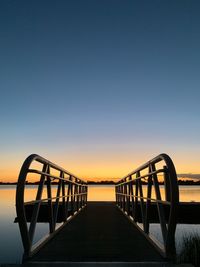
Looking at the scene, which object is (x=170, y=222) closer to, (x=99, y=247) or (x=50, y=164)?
(x=99, y=247)

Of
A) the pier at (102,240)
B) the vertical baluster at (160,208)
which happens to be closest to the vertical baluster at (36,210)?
the pier at (102,240)

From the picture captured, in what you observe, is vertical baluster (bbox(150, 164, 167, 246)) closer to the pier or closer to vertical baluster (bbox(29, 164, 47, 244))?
the pier

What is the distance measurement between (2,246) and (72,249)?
10465mm

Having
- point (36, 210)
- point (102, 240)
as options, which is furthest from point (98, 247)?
point (36, 210)

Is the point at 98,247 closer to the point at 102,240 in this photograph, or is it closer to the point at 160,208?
the point at 102,240

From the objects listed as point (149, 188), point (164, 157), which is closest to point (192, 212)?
point (149, 188)

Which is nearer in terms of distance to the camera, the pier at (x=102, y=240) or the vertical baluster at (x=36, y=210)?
the pier at (x=102, y=240)

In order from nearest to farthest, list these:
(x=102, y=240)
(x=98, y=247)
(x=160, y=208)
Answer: (x=160, y=208) < (x=98, y=247) < (x=102, y=240)

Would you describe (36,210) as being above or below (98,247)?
above

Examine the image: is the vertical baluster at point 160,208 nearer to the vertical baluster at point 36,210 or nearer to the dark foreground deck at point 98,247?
the dark foreground deck at point 98,247

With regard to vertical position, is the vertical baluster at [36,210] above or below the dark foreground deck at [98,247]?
above

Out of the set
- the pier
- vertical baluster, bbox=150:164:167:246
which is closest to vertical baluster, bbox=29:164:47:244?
the pier

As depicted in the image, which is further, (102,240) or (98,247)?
(102,240)

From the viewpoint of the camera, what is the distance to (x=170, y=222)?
3242mm
